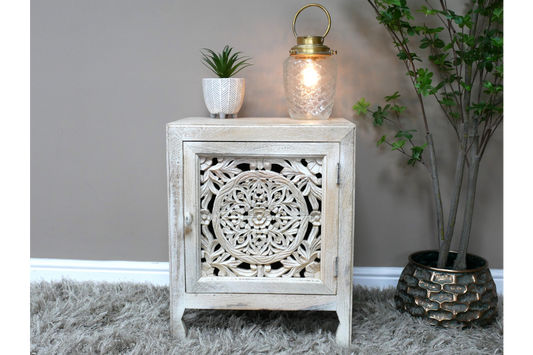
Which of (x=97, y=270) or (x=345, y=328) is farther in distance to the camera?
(x=97, y=270)

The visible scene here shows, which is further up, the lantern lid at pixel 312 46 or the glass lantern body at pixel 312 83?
the lantern lid at pixel 312 46

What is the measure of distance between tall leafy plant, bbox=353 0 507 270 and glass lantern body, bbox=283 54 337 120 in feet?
0.47

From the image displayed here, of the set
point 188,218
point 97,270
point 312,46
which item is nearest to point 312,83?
point 312,46

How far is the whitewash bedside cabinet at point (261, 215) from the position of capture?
1294 mm

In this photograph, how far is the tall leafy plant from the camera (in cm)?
137

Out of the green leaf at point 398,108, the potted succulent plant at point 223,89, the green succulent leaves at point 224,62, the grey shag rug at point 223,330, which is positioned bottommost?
the grey shag rug at point 223,330

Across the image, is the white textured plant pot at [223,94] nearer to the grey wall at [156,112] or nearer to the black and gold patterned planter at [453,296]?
the grey wall at [156,112]

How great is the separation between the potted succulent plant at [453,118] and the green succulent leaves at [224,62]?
1.47 feet

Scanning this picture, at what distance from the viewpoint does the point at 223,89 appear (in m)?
1.49

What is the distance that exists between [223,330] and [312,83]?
865 mm

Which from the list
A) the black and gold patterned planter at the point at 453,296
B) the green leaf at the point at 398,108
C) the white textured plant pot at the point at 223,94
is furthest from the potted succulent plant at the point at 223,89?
the black and gold patterned planter at the point at 453,296

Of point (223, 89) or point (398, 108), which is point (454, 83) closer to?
point (398, 108)
